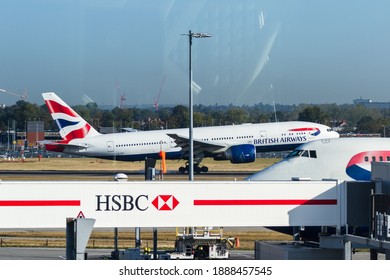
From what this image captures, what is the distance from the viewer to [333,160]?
1779 inches

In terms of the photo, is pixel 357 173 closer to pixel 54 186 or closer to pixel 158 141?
pixel 54 186

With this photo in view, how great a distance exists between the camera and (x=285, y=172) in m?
46.3

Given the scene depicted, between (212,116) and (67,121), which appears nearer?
(67,121)

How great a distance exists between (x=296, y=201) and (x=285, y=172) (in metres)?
13.5

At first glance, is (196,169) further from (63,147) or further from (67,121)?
(67,121)

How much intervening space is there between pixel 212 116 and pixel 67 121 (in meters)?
45.2

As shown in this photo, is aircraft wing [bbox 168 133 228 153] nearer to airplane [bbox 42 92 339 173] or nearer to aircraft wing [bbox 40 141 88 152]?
airplane [bbox 42 92 339 173]

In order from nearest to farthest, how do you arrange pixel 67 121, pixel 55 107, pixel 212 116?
pixel 67 121, pixel 55 107, pixel 212 116

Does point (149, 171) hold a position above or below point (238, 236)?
above

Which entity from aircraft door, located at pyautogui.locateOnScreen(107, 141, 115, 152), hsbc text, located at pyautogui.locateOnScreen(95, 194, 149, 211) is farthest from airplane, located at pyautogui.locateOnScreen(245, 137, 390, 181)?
aircraft door, located at pyautogui.locateOnScreen(107, 141, 115, 152)

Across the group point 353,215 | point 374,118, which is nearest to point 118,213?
point 353,215

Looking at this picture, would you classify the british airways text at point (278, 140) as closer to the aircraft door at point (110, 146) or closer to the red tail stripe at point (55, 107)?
the aircraft door at point (110, 146)

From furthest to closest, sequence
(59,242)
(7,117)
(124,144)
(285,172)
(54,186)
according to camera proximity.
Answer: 1. (7,117)
2. (124,144)
3. (59,242)
4. (285,172)
5. (54,186)

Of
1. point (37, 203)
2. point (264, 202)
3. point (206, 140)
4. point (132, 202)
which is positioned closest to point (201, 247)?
point (264, 202)
